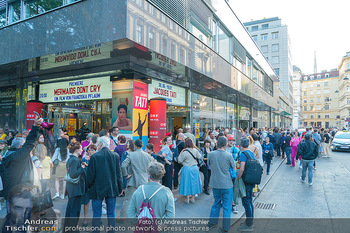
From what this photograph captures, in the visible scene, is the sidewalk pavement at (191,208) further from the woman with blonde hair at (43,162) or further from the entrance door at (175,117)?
the entrance door at (175,117)

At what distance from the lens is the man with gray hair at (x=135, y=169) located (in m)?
4.90

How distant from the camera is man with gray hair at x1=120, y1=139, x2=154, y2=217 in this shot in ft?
16.1

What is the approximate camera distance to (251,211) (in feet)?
15.4

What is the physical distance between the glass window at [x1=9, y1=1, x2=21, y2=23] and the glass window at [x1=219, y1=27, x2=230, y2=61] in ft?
35.0

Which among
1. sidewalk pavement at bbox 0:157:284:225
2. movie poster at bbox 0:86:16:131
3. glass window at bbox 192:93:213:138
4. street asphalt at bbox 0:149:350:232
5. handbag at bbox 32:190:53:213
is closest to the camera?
handbag at bbox 32:190:53:213

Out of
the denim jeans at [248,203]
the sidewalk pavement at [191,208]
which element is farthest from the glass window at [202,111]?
the denim jeans at [248,203]

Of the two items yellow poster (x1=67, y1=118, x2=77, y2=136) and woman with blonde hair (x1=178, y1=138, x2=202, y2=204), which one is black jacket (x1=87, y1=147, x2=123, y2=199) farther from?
yellow poster (x1=67, y1=118, x2=77, y2=136)

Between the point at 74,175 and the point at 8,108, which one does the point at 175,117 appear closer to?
the point at 8,108

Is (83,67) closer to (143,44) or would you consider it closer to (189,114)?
(143,44)

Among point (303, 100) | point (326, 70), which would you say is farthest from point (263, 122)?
point (326, 70)

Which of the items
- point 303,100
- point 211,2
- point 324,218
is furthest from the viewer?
point 303,100

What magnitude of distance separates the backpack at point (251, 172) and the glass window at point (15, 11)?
11.4m

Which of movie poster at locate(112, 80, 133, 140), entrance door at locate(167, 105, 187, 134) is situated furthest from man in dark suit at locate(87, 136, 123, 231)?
entrance door at locate(167, 105, 187, 134)

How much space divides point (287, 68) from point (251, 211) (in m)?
52.8
